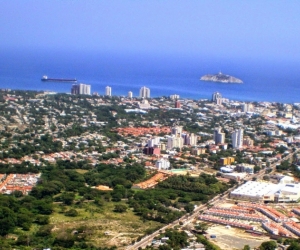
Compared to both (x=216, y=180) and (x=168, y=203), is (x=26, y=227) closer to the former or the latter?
(x=168, y=203)

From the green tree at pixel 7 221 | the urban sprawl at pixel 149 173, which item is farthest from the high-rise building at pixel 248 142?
the green tree at pixel 7 221

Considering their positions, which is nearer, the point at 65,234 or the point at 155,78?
the point at 65,234

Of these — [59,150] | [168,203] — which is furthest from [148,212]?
[59,150]

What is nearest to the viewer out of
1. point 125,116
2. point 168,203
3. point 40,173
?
point 168,203

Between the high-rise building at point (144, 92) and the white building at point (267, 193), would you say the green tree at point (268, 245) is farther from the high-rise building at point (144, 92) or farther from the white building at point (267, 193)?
the high-rise building at point (144, 92)

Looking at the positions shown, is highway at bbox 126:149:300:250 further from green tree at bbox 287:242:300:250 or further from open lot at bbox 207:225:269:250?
green tree at bbox 287:242:300:250

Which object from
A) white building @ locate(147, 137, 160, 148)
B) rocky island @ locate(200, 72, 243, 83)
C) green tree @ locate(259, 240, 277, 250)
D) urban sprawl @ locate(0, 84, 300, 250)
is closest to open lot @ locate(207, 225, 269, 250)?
urban sprawl @ locate(0, 84, 300, 250)

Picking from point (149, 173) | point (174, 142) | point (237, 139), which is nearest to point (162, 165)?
point (149, 173)

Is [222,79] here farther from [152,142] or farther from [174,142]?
[152,142]
